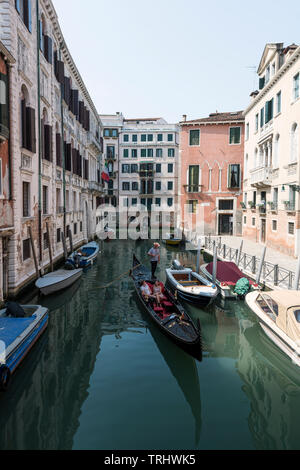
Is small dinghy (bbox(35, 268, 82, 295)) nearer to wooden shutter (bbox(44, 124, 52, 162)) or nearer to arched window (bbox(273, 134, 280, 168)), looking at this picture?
wooden shutter (bbox(44, 124, 52, 162))

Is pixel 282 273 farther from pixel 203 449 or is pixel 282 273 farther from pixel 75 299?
pixel 203 449

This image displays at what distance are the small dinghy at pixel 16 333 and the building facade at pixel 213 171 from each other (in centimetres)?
2192

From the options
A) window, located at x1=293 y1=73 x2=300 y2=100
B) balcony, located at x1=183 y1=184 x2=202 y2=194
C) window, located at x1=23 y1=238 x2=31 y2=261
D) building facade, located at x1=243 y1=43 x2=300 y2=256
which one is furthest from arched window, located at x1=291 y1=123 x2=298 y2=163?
window, located at x1=23 y1=238 x2=31 y2=261

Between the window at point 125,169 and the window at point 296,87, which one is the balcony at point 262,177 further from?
the window at point 125,169

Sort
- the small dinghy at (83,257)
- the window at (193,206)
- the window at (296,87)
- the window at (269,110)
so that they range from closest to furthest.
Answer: the small dinghy at (83,257)
the window at (296,87)
the window at (269,110)
the window at (193,206)

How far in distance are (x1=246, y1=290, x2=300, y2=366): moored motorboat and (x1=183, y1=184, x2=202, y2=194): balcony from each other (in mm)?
20968

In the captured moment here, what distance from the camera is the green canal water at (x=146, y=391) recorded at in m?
4.76

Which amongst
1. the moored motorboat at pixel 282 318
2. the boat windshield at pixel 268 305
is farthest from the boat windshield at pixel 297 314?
the boat windshield at pixel 268 305

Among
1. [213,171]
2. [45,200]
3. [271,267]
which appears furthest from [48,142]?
[213,171]

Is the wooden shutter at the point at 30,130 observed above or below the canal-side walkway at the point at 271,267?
above

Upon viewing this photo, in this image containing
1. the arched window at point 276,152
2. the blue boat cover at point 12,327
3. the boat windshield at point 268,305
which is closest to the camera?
the blue boat cover at point 12,327

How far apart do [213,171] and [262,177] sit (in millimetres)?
9273

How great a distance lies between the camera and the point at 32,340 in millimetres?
7215
